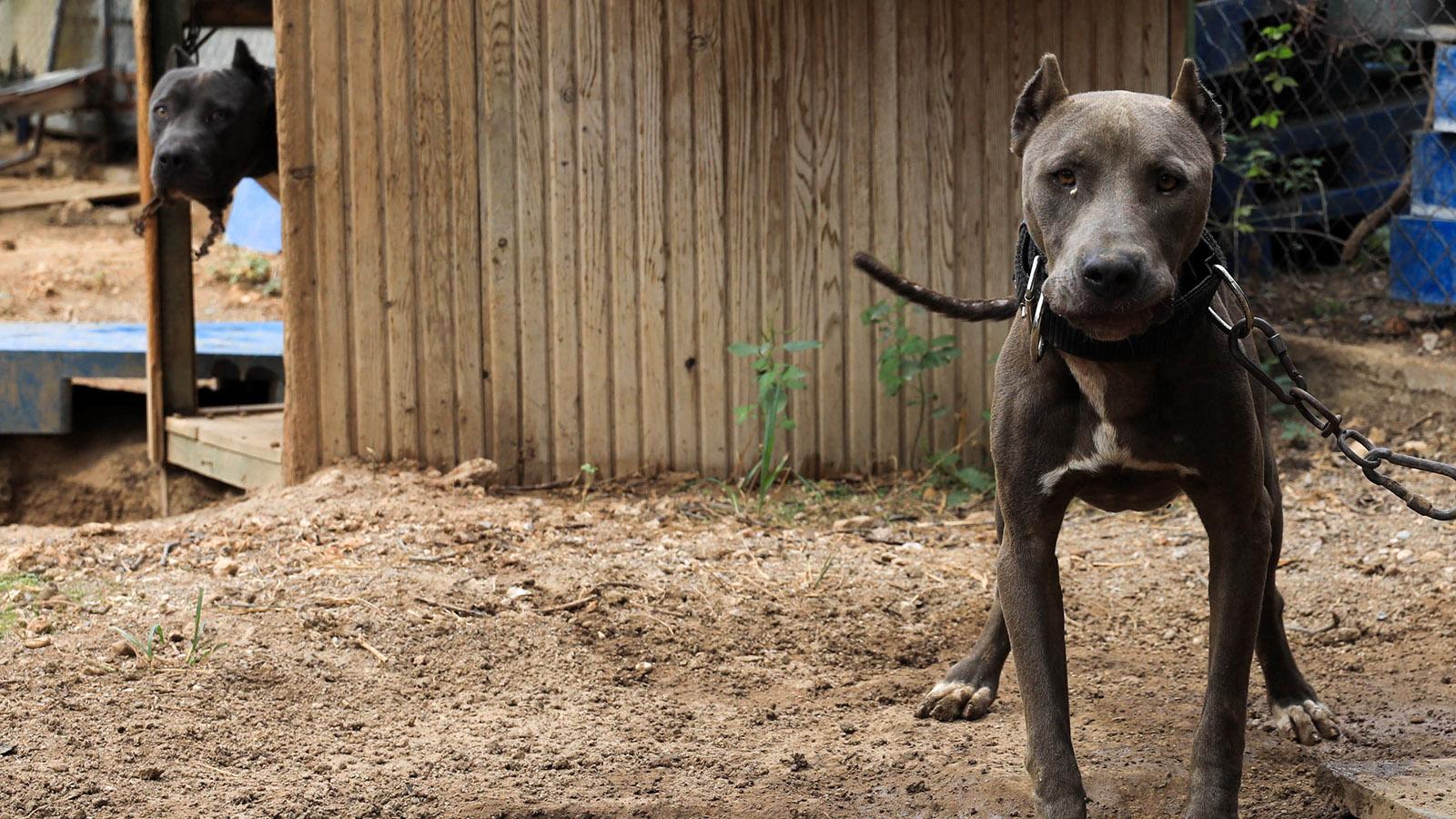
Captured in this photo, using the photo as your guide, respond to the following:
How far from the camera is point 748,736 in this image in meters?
3.72

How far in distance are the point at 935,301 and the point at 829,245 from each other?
2.06 m

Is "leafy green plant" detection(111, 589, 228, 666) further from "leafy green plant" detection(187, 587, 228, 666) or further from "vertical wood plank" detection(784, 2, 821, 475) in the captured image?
"vertical wood plank" detection(784, 2, 821, 475)

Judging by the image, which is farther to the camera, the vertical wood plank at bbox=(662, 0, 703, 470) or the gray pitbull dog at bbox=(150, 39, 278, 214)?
the gray pitbull dog at bbox=(150, 39, 278, 214)

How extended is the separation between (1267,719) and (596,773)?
165 cm

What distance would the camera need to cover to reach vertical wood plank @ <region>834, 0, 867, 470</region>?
5.79 meters

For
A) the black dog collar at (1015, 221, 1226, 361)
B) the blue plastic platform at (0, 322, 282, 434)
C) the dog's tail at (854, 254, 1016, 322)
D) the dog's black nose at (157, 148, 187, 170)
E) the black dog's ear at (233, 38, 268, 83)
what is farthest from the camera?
the blue plastic platform at (0, 322, 282, 434)

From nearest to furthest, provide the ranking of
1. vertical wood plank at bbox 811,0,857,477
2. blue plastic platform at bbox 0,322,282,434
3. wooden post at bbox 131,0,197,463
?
vertical wood plank at bbox 811,0,857,477, wooden post at bbox 131,0,197,463, blue plastic platform at bbox 0,322,282,434

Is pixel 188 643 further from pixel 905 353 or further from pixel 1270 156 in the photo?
pixel 1270 156

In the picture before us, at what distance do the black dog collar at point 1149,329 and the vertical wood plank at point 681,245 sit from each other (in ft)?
9.53

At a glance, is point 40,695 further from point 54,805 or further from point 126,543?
point 126,543

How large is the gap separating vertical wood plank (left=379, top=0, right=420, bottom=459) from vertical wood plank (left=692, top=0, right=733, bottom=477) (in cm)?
106

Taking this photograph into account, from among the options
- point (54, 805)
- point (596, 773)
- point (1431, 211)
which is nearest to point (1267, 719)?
point (596, 773)

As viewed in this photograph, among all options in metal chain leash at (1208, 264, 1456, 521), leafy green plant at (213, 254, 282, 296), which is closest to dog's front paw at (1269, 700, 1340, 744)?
metal chain leash at (1208, 264, 1456, 521)

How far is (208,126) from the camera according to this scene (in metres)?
6.40
